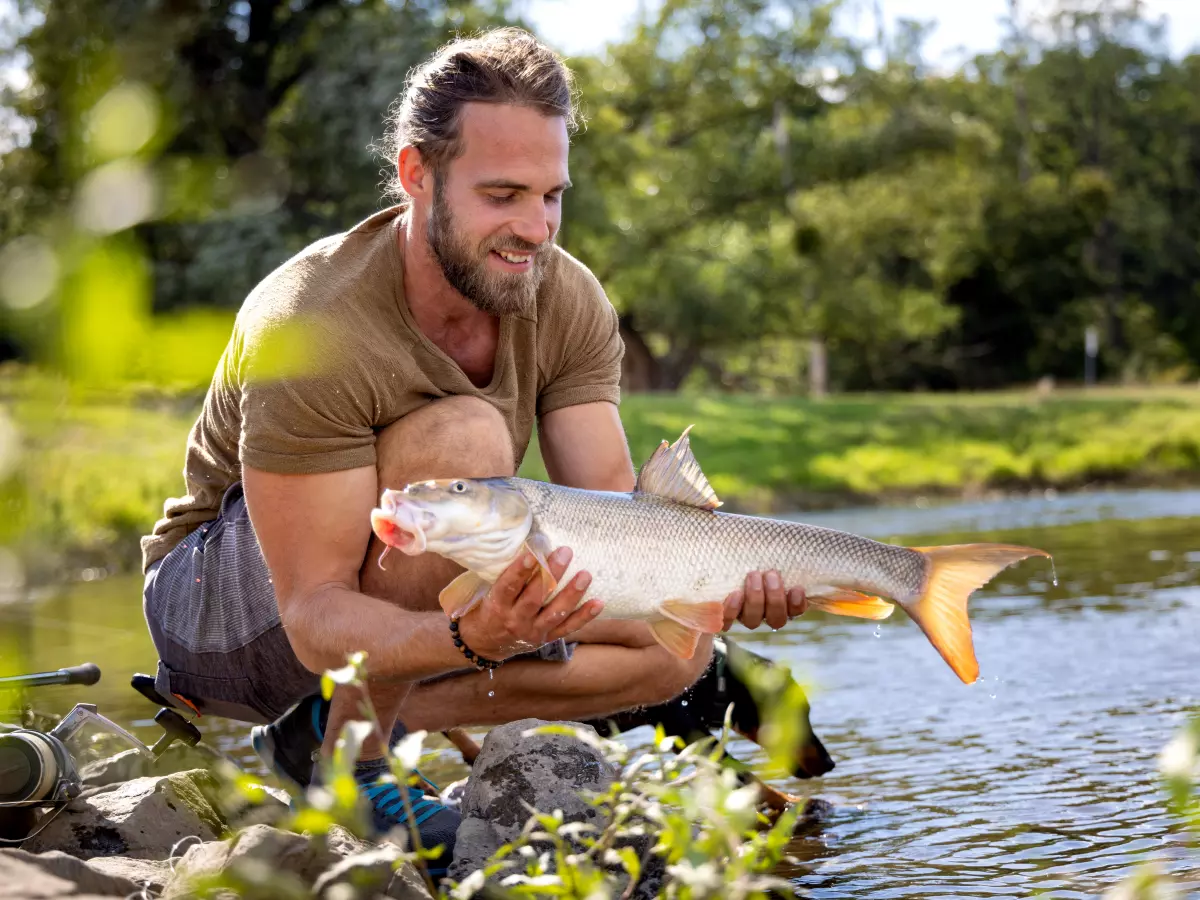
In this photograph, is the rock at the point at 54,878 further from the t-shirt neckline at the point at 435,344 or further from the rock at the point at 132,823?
the t-shirt neckline at the point at 435,344

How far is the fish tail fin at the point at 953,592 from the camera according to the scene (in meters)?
3.43

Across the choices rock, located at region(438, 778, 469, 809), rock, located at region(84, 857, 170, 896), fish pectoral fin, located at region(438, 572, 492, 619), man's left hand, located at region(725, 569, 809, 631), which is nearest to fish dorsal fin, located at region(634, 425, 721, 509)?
man's left hand, located at region(725, 569, 809, 631)

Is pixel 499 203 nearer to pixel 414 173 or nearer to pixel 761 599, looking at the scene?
pixel 414 173

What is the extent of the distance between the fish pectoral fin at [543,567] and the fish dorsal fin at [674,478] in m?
0.37

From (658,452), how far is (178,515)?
1473 mm

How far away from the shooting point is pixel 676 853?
1980mm

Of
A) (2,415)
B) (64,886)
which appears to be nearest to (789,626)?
(64,886)

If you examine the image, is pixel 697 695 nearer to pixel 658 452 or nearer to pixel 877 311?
pixel 658 452

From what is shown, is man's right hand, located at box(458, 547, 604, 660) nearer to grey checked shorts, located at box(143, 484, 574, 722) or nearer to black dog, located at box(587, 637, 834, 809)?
grey checked shorts, located at box(143, 484, 574, 722)

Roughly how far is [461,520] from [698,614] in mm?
629

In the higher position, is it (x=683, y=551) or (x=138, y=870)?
(x=683, y=551)

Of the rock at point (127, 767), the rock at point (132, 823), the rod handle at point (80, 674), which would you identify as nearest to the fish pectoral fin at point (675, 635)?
the rock at point (132, 823)

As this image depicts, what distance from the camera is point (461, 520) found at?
2.87 metres

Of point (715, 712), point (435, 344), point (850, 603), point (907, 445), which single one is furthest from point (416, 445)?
point (907, 445)
